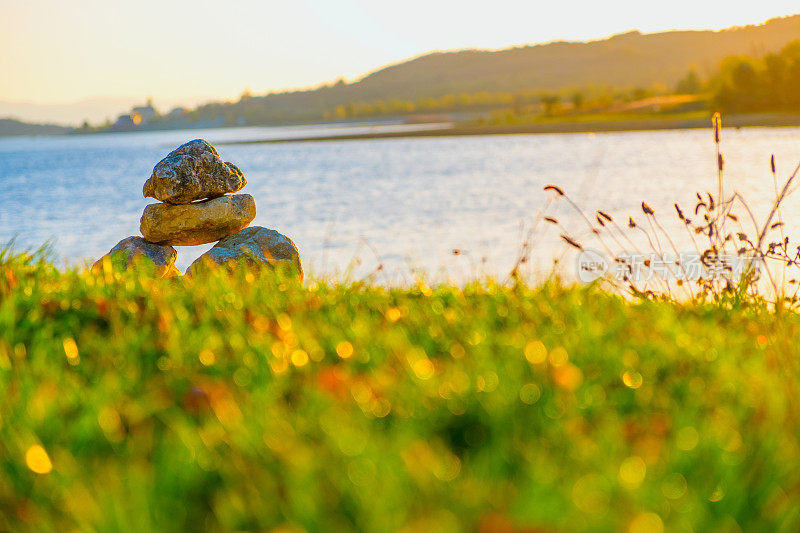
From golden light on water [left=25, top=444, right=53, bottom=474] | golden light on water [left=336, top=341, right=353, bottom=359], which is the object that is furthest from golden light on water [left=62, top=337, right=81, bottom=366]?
golden light on water [left=336, top=341, right=353, bottom=359]

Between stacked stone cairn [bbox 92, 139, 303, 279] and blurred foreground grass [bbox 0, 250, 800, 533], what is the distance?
17.6 ft

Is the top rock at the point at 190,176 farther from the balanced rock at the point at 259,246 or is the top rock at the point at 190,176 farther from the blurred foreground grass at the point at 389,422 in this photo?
the blurred foreground grass at the point at 389,422

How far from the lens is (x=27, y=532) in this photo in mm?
2143

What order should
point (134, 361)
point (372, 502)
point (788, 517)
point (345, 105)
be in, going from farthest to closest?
1. point (345, 105)
2. point (134, 361)
3. point (788, 517)
4. point (372, 502)

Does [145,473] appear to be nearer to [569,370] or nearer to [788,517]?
[569,370]

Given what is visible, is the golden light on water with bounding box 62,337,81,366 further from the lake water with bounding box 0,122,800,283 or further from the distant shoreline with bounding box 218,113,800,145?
the distant shoreline with bounding box 218,113,800,145

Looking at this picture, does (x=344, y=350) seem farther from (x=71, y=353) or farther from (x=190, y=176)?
(x=190, y=176)

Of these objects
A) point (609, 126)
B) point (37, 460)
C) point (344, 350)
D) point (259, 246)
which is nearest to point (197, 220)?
point (259, 246)

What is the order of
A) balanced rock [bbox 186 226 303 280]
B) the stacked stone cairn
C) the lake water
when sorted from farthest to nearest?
the lake water
the stacked stone cairn
balanced rock [bbox 186 226 303 280]

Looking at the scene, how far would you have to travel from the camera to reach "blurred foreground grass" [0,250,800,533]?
2.05 m

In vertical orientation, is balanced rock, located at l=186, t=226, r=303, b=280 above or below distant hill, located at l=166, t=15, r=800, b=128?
below

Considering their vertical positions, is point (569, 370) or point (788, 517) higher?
point (569, 370)

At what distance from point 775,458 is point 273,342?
6.74ft

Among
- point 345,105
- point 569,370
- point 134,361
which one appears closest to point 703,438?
point 569,370
